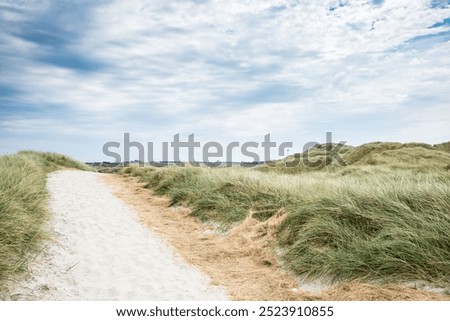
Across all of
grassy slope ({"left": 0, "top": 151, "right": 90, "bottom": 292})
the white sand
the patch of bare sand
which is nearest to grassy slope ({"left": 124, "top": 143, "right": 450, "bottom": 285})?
the patch of bare sand

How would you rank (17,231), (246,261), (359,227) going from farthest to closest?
1. (246,261)
2. (359,227)
3. (17,231)

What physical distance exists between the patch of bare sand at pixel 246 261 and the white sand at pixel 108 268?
293 mm

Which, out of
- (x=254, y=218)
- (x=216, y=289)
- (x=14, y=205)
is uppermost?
(x=14, y=205)

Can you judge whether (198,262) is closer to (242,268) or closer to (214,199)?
(242,268)

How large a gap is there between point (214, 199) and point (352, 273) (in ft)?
14.9

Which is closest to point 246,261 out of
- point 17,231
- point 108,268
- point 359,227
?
point 359,227

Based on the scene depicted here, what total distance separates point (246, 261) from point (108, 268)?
1.99 metres

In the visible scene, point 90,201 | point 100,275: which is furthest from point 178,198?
point 100,275

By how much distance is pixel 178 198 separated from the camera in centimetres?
975

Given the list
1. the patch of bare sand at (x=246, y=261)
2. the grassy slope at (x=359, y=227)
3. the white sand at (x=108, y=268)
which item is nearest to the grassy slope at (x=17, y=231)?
the white sand at (x=108, y=268)

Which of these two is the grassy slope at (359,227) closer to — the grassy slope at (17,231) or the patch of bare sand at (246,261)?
the patch of bare sand at (246,261)

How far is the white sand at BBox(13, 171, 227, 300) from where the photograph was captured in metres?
4.00

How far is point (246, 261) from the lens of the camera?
17.9 ft

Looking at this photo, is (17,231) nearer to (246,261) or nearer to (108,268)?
(108,268)
